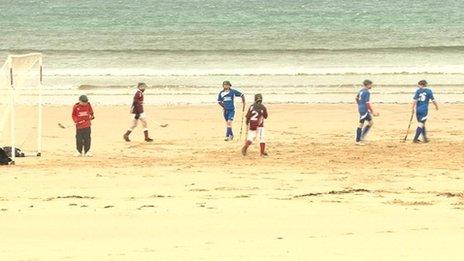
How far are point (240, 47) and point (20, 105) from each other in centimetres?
3846

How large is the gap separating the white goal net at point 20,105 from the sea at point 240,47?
65cm

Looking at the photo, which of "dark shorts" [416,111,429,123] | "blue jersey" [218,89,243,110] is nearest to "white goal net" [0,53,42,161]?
"blue jersey" [218,89,243,110]

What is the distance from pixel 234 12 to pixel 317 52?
3040cm

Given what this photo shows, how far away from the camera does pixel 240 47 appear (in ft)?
198

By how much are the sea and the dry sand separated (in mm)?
4943

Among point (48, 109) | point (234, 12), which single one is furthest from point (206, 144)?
point (234, 12)

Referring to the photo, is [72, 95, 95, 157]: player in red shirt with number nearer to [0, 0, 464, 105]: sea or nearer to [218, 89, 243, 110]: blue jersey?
[0, 0, 464, 105]: sea

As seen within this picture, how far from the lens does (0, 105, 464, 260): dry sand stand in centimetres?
1093

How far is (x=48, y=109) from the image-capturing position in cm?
3216

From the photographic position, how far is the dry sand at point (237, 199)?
10930 millimetres

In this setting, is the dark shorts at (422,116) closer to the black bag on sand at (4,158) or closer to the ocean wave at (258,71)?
the black bag on sand at (4,158)

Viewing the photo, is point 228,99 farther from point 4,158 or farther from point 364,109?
point 4,158

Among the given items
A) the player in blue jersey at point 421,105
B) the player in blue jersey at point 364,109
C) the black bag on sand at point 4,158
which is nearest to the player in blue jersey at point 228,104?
the player in blue jersey at point 364,109

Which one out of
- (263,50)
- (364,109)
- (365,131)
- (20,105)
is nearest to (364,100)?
(364,109)
